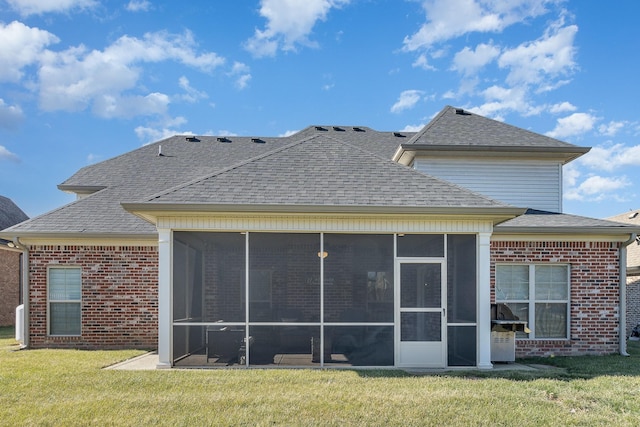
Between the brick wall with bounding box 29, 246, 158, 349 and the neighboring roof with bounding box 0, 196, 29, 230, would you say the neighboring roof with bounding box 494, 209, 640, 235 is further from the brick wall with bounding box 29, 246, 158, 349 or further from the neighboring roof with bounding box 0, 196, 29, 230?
the neighboring roof with bounding box 0, 196, 29, 230

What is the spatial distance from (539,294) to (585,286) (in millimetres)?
1013

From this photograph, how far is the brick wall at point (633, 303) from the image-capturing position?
1700 cm

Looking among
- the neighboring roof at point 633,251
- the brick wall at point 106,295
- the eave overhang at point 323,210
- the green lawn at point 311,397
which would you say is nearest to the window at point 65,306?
the brick wall at point 106,295

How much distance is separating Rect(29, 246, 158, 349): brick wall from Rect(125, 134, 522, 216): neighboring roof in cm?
353

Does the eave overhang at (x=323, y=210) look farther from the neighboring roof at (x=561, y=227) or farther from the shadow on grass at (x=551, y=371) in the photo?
the shadow on grass at (x=551, y=371)

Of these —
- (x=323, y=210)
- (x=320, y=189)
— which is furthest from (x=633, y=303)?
(x=323, y=210)

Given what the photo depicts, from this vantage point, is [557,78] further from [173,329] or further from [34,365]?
[34,365]

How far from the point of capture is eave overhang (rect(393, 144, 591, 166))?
41.6 feet

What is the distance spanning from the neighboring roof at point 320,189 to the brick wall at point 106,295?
3.53 metres

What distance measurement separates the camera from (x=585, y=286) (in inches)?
436

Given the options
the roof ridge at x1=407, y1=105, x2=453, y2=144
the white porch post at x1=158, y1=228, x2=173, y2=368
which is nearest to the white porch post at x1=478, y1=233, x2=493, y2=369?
the roof ridge at x1=407, y1=105, x2=453, y2=144

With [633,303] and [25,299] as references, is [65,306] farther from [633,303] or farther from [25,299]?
[633,303]

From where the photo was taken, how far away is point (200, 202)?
8.62m

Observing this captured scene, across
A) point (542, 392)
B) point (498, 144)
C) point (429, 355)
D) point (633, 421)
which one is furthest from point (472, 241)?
point (498, 144)
